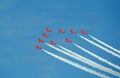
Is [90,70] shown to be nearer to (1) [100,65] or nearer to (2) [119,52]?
(1) [100,65]

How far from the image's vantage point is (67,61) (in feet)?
193

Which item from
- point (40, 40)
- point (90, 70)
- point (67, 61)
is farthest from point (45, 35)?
point (90, 70)

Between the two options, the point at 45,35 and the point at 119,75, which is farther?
the point at 45,35

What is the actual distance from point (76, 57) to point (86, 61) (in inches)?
74.8

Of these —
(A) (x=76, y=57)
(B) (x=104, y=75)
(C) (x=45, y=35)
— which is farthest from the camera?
(C) (x=45, y=35)

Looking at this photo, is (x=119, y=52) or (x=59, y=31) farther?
(x=59, y=31)

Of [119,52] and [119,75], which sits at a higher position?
[119,52]

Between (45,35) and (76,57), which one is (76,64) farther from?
(45,35)

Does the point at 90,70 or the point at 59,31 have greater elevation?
the point at 59,31

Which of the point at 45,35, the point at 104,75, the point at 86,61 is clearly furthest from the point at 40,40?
the point at 104,75

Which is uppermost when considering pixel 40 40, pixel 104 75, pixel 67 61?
pixel 40 40

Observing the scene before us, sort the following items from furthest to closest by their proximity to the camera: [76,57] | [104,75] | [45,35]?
→ [45,35]
[76,57]
[104,75]

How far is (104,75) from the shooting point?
178ft

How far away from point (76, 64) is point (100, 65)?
418 cm
